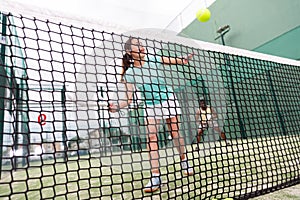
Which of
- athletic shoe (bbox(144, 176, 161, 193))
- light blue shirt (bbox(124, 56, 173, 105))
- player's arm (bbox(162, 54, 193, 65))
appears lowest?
athletic shoe (bbox(144, 176, 161, 193))

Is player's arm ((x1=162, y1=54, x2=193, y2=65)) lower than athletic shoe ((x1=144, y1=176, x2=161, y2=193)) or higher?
higher

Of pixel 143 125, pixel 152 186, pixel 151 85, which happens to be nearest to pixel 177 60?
pixel 151 85

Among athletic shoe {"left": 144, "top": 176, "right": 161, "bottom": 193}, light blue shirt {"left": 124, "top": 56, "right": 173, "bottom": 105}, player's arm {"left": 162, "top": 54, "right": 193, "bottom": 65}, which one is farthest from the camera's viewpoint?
player's arm {"left": 162, "top": 54, "right": 193, "bottom": 65}

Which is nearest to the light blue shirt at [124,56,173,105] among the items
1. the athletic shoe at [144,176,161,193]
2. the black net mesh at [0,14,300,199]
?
the black net mesh at [0,14,300,199]

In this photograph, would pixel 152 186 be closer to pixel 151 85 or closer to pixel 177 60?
pixel 151 85

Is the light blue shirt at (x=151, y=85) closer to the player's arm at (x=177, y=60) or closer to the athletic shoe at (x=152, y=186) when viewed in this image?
the player's arm at (x=177, y=60)

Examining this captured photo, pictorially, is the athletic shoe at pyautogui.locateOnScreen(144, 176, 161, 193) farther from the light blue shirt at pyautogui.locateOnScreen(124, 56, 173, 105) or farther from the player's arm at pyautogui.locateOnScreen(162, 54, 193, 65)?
the player's arm at pyautogui.locateOnScreen(162, 54, 193, 65)

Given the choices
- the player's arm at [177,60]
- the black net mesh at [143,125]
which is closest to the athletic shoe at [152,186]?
the black net mesh at [143,125]

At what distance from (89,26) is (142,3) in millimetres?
6522

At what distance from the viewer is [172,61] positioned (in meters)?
1.31

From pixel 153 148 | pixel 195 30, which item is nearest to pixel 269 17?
pixel 195 30

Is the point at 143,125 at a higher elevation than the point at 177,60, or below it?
below

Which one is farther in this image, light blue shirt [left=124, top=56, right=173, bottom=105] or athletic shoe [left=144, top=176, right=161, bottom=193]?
light blue shirt [left=124, top=56, right=173, bottom=105]

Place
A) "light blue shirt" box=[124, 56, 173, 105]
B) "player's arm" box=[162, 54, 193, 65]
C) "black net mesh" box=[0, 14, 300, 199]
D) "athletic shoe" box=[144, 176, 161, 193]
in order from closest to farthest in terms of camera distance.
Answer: "black net mesh" box=[0, 14, 300, 199]
"athletic shoe" box=[144, 176, 161, 193]
"light blue shirt" box=[124, 56, 173, 105]
"player's arm" box=[162, 54, 193, 65]
